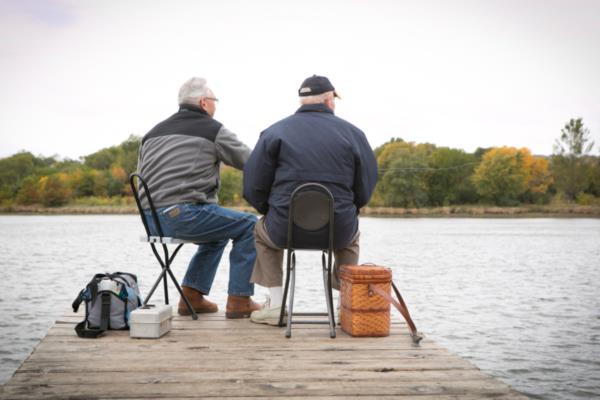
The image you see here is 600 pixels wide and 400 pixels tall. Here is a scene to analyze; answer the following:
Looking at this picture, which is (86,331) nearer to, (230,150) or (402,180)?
(230,150)

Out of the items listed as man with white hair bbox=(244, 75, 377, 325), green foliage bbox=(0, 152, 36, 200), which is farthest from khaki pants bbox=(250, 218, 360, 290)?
green foliage bbox=(0, 152, 36, 200)

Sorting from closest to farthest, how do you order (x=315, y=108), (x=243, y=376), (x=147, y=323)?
(x=243, y=376)
(x=147, y=323)
(x=315, y=108)

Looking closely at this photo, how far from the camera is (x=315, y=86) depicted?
15.5 feet

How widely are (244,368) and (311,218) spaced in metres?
1.24

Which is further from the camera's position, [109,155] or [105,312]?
[109,155]

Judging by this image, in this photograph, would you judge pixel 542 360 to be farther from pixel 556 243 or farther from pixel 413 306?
pixel 556 243

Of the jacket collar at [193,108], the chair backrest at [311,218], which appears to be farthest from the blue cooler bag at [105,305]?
the jacket collar at [193,108]

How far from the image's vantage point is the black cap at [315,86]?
4.72m

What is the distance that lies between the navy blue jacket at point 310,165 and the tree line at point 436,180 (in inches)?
3374

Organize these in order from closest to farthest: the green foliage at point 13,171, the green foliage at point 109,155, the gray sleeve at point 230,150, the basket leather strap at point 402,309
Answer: the basket leather strap at point 402,309
the gray sleeve at point 230,150
the green foliage at point 13,171
the green foliage at point 109,155

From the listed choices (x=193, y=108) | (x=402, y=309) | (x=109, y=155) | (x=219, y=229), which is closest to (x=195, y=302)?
(x=219, y=229)

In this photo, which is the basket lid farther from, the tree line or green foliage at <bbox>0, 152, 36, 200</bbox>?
green foliage at <bbox>0, 152, 36, 200</bbox>

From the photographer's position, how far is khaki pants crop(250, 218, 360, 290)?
4.80 meters

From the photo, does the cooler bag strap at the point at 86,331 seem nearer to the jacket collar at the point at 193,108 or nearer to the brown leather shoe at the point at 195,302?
the brown leather shoe at the point at 195,302
